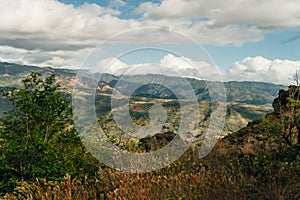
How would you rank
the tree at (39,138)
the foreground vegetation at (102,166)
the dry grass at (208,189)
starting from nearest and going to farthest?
the dry grass at (208,189) < the foreground vegetation at (102,166) < the tree at (39,138)

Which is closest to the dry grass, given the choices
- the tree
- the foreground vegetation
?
the foreground vegetation

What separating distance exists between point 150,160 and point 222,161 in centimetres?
234

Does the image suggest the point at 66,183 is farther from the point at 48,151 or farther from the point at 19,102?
the point at 19,102

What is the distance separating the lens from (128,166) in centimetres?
996

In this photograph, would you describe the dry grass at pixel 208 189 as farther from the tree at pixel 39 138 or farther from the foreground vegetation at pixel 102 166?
the tree at pixel 39 138

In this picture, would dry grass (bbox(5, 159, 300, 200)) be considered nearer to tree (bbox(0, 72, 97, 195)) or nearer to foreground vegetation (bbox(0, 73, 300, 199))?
foreground vegetation (bbox(0, 73, 300, 199))

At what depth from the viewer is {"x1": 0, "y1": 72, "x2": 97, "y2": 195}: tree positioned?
12.4 m

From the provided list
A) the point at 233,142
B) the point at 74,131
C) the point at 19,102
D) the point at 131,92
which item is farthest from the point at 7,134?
the point at 233,142

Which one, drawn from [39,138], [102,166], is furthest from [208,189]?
[39,138]

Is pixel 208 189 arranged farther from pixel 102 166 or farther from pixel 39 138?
pixel 39 138

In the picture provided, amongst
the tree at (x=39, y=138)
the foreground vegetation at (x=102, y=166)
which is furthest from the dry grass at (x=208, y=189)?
the tree at (x=39, y=138)

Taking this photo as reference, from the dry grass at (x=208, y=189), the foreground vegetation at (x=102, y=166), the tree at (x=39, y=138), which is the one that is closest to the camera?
the dry grass at (x=208, y=189)

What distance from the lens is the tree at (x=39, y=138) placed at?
40.7 feet

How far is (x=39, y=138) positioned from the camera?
43.5ft
